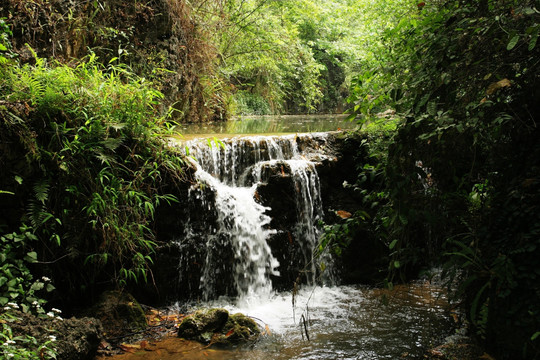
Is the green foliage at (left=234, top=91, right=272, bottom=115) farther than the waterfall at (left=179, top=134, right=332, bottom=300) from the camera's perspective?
Yes

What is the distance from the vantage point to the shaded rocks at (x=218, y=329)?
4031mm

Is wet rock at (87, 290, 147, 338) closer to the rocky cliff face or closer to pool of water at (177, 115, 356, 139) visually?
the rocky cliff face

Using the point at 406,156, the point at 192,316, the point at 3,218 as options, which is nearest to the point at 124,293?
the point at 192,316

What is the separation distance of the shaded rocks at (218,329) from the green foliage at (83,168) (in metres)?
0.77

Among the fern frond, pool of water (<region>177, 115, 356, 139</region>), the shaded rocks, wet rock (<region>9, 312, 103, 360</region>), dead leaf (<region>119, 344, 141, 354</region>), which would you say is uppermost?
pool of water (<region>177, 115, 356, 139</region>)

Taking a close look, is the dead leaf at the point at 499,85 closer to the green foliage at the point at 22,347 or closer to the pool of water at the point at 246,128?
the pool of water at the point at 246,128

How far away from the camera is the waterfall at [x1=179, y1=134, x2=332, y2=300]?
5348 mm

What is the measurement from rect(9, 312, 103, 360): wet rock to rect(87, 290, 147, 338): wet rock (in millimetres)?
408

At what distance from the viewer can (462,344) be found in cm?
334

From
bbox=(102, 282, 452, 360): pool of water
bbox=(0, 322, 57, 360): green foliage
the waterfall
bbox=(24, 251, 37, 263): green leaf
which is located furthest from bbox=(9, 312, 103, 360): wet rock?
the waterfall

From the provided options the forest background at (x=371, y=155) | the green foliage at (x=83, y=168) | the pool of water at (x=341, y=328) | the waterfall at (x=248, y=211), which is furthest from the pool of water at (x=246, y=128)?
the pool of water at (x=341, y=328)

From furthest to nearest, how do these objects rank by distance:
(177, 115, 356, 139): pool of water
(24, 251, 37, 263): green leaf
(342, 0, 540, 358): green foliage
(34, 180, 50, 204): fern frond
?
(177, 115, 356, 139): pool of water
(34, 180, 50, 204): fern frond
(24, 251, 37, 263): green leaf
(342, 0, 540, 358): green foliage

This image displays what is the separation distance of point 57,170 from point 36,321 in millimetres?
1591

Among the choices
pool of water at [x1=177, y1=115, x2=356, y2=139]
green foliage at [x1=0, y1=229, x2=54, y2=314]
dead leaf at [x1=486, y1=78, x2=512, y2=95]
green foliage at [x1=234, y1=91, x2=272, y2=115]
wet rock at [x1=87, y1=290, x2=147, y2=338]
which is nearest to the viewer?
dead leaf at [x1=486, y1=78, x2=512, y2=95]
